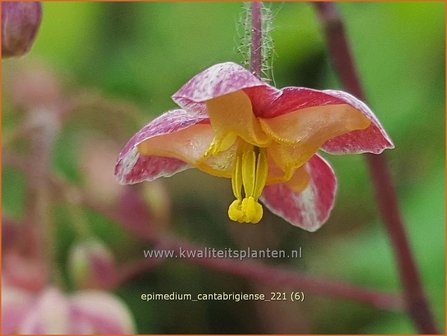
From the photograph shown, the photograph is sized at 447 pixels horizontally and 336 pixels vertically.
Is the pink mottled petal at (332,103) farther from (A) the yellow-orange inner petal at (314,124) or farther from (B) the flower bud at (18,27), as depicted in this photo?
(B) the flower bud at (18,27)

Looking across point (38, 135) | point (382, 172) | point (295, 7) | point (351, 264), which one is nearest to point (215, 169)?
point (382, 172)

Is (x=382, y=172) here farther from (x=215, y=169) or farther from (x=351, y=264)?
(x=351, y=264)

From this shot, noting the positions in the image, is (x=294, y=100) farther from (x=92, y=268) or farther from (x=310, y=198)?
(x=92, y=268)

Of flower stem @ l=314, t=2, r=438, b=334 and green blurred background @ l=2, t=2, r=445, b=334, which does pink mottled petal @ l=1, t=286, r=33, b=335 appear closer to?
green blurred background @ l=2, t=2, r=445, b=334

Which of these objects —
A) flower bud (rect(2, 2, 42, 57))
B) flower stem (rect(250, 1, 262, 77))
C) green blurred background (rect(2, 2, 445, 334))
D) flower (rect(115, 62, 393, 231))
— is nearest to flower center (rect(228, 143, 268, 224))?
flower (rect(115, 62, 393, 231))

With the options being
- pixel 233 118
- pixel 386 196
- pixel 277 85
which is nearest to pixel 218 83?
pixel 233 118

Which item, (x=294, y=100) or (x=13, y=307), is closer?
(x=294, y=100)
